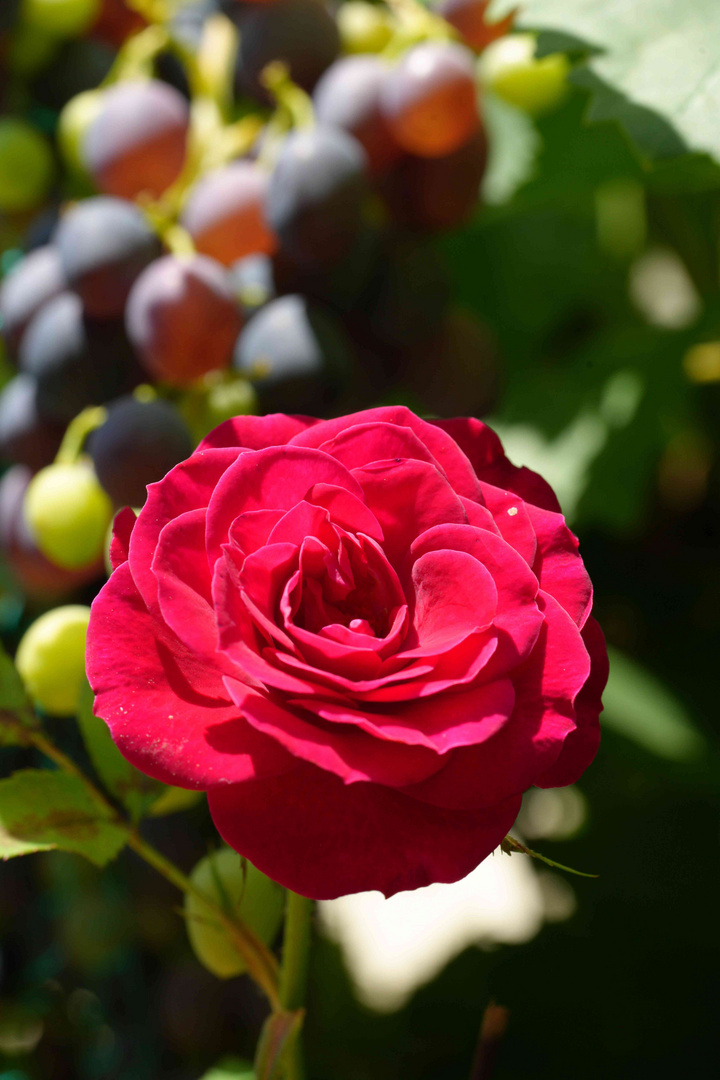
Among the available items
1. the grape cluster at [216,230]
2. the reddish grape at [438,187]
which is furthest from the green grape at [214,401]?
the reddish grape at [438,187]

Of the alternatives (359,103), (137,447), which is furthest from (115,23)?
(137,447)

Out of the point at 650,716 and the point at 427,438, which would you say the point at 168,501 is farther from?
the point at 650,716

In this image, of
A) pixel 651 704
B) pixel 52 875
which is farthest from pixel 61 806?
pixel 651 704

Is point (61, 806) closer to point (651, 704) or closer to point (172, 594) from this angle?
point (172, 594)

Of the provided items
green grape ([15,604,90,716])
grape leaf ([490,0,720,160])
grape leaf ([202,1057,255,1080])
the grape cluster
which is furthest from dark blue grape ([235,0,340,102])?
grape leaf ([202,1057,255,1080])

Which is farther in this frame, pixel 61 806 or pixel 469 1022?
pixel 469 1022
